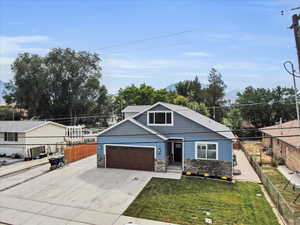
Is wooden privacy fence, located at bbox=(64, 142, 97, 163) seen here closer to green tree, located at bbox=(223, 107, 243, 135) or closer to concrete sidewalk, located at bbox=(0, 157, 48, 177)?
concrete sidewalk, located at bbox=(0, 157, 48, 177)

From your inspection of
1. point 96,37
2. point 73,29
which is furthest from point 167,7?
point 73,29

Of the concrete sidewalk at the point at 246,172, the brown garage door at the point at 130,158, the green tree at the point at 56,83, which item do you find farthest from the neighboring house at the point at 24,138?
the concrete sidewalk at the point at 246,172

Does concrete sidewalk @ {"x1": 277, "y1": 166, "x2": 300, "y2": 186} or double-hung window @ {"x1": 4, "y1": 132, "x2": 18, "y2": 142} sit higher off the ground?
double-hung window @ {"x1": 4, "y1": 132, "x2": 18, "y2": 142}

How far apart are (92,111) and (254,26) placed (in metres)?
37.0

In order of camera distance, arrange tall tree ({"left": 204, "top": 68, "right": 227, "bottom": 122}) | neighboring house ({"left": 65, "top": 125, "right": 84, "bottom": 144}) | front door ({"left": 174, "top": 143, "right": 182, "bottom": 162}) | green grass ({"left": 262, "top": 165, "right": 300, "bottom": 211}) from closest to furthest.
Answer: green grass ({"left": 262, "top": 165, "right": 300, "bottom": 211}), front door ({"left": 174, "top": 143, "right": 182, "bottom": 162}), neighboring house ({"left": 65, "top": 125, "right": 84, "bottom": 144}), tall tree ({"left": 204, "top": 68, "right": 227, "bottom": 122})

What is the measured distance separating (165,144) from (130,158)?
10.00 ft

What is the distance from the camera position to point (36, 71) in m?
35.5

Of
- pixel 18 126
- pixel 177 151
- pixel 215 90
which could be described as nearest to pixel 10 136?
pixel 18 126

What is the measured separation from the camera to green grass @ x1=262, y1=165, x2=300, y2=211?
10016 millimetres

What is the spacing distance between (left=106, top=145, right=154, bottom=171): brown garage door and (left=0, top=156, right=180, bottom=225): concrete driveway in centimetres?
58

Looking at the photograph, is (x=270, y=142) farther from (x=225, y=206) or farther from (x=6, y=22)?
(x=6, y=22)

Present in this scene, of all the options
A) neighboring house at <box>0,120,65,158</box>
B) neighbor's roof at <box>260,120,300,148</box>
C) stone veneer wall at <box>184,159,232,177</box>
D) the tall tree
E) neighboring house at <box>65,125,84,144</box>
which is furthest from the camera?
the tall tree

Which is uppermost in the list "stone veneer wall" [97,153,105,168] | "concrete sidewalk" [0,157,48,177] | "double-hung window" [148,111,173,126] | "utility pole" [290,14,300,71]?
"utility pole" [290,14,300,71]

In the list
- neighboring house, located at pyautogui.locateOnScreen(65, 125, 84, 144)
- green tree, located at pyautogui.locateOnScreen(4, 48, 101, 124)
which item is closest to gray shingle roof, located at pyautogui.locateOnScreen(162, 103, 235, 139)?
neighboring house, located at pyautogui.locateOnScreen(65, 125, 84, 144)
